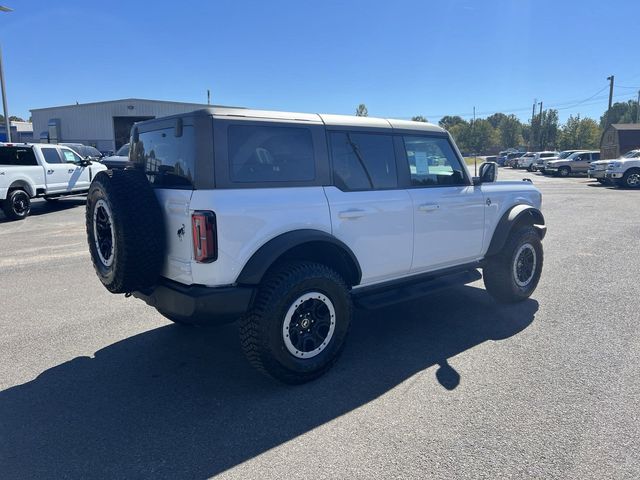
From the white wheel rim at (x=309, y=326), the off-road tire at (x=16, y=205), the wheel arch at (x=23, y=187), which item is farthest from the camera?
the wheel arch at (x=23, y=187)

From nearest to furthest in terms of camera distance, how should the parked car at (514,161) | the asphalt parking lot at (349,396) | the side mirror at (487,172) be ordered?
the asphalt parking lot at (349,396) → the side mirror at (487,172) → the parked car at (514,161)

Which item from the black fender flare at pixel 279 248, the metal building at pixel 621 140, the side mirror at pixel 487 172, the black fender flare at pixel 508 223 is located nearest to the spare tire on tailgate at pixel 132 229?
the black fender flare at pixel 279 248

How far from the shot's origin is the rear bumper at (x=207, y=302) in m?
3.15

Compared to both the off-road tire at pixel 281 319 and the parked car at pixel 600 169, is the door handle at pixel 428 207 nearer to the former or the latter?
the off-road tire at pixel 281 319

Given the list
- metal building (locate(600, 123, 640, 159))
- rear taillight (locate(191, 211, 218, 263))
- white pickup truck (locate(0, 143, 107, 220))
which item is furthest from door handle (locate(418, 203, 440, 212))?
metal building (locate(600, 123, 640, 159))

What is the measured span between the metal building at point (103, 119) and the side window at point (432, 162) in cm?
4062

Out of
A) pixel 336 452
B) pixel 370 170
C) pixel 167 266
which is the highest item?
pixel 370 170

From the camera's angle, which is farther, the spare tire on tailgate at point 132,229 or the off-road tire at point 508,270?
the off-road tire at point 508,270

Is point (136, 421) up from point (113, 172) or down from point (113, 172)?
down

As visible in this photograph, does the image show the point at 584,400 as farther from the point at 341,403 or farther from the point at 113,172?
the point at 113,172

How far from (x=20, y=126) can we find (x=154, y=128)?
81.4 meters

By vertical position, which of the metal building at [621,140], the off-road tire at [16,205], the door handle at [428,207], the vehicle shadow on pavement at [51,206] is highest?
the metal building at [621,140]

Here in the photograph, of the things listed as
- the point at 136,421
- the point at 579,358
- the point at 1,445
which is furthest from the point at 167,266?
the point at 579,358

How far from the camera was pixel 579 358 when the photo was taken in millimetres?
3961
